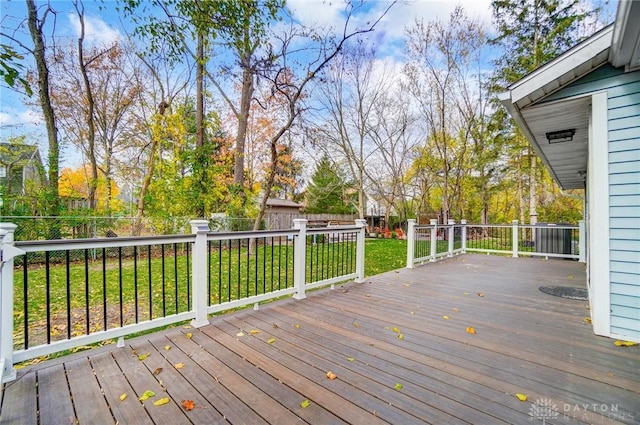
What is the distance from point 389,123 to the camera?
15320 mm

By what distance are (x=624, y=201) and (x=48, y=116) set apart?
1171 cm

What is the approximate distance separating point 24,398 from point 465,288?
4983 mm

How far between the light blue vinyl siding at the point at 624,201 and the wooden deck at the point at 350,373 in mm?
361

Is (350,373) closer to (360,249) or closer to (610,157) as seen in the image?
(360,249)

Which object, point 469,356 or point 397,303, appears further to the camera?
point 397,303

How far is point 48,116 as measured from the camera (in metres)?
7.93

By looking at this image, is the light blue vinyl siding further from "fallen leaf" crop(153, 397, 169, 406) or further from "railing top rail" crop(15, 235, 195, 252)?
"railing top rail" crop(15, 235, 195, 252)

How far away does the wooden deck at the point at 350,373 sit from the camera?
5.36ft

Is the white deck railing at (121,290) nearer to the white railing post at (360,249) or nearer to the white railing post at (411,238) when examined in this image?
the white railing post at (360,249)

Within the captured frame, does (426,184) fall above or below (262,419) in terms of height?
above

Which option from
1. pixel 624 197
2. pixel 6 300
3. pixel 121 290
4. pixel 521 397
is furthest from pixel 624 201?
pixel 6 300

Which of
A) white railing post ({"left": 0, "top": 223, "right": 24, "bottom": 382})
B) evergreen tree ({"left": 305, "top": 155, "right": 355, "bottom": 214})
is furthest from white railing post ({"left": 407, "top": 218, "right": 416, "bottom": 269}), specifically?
evergreen tree ({"left": 305, "top": 155, "right": 355, "bottom": 214})

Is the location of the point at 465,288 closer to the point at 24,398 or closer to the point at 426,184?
the point at 24,398

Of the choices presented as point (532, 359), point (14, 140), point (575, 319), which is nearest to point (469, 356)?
point (532, 359)
